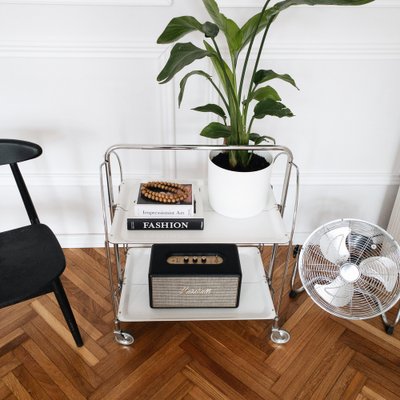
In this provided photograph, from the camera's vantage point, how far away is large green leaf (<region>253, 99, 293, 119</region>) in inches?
45.0

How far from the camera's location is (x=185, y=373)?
1.47 m

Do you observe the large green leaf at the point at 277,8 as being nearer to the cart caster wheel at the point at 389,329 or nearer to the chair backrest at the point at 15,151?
the chair backrest at the point at 15,151

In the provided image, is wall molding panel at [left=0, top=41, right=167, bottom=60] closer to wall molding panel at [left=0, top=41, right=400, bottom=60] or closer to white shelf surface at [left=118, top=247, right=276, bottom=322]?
wall molding panel at [left=0, top=41, right=400, bottom=60]

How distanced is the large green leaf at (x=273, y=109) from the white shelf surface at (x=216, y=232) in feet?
1.23

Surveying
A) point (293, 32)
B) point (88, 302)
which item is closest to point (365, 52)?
point (293, 32)

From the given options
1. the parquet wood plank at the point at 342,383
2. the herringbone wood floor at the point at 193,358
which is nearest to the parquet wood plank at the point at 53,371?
the herringbone wood floor at the point at 193,358

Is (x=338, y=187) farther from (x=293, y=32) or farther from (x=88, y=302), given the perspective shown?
(x=88, y=302)

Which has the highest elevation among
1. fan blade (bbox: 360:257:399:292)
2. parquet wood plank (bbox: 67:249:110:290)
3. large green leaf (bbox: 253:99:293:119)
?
large green leaf (bbox: 253:99:293:119)

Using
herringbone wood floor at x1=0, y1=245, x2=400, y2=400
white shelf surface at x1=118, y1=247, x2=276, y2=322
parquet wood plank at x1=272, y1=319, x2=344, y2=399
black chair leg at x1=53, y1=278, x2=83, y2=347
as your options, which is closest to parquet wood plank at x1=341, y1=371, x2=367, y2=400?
herringbone wood floor at x1=0, y1=245, x2=400, y2=400

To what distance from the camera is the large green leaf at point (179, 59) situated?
3.38ft

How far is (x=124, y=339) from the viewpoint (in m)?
1.56

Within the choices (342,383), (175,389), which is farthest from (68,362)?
(342,383)

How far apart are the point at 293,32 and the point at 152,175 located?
2.73 feet

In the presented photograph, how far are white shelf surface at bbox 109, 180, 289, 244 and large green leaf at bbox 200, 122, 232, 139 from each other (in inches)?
Answer: 11.3
